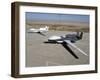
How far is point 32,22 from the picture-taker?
82.7 inches

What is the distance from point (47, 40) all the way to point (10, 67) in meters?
0.40

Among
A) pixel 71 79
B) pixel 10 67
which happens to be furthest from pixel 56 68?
pixel 10 67

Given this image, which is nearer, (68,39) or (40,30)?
(40,30)

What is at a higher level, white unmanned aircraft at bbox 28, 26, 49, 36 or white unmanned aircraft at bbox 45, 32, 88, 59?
white unmanned aircraft at bbox 28, 26, 49, 36

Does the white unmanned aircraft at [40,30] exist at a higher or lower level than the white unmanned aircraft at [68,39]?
higher

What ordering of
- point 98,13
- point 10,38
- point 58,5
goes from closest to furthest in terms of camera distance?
1. point 10,38
2. point 58,5
3. point 98,13

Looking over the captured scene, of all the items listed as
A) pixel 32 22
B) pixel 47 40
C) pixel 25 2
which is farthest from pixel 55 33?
pixel 25 2

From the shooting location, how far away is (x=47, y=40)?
2156 millimetres

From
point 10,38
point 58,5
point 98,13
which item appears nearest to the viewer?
point 10,38

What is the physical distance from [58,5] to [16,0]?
1.26 feet

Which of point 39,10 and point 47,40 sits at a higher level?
point 39,10

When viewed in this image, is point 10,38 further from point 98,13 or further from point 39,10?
point 98,13

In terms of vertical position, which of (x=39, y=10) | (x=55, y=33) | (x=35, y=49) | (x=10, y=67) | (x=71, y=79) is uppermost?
(x=39, y=10)

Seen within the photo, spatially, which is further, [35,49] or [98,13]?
[98,13]
